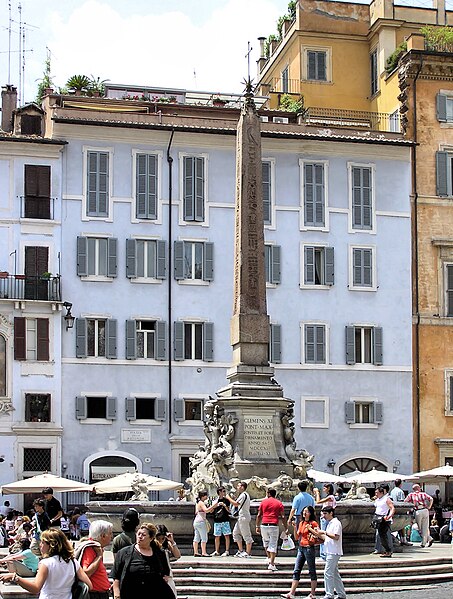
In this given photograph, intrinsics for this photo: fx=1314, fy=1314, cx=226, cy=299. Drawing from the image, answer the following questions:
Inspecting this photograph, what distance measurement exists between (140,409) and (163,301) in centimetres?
340

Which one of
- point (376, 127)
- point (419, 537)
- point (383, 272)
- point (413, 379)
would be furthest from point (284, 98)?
point (419, 537)

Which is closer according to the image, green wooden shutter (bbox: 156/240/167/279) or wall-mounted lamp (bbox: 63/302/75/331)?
wall-mounted lamp (bbox: 63/302/75/331)

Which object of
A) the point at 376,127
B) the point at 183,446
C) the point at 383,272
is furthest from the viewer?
the point at 376,127

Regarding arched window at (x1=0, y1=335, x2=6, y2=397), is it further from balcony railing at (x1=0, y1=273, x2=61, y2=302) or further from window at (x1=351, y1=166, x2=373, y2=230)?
window at (x1=351, y1=166, x2=373, y2=230)

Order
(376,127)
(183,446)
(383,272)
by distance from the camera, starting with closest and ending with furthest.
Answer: (183,446) < (383,272) < (376,127)

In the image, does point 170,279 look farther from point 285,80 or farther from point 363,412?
point 285,80

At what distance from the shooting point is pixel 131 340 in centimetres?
3975

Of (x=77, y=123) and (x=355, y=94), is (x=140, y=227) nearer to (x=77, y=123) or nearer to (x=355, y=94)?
(x=77, y=123)

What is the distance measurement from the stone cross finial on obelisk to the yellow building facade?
734 inches

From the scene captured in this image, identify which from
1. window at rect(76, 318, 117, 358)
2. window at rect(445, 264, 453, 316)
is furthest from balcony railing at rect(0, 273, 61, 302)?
window at rect(445, 264, 453, 316)

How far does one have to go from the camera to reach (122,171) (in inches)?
1607

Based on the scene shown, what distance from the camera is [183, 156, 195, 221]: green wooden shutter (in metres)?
41.1

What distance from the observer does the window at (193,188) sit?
135 feet

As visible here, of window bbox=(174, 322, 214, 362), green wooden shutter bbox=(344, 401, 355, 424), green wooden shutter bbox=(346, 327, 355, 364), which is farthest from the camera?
green wooden shutter bbox=(346, 327, 355, 364)
